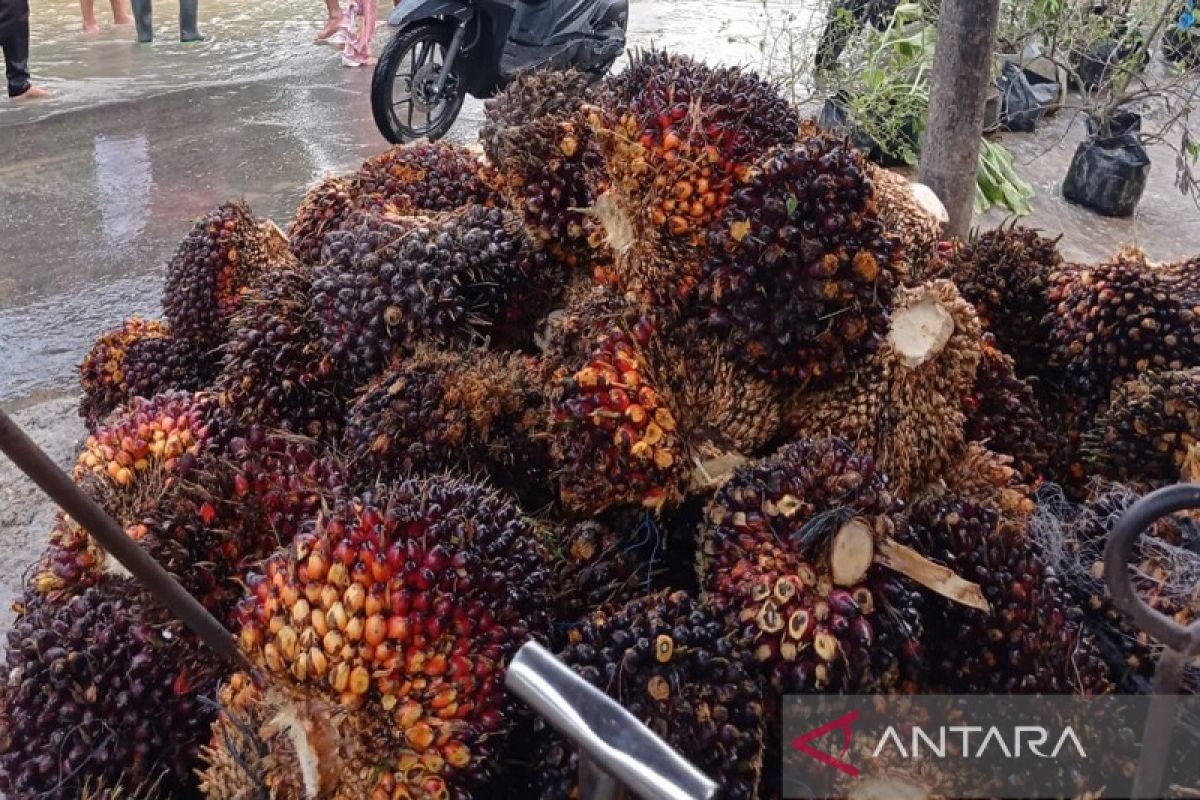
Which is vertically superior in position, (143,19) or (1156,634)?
(1156,634)

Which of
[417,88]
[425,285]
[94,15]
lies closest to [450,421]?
[425,285]

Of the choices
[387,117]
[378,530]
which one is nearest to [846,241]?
[378,530]

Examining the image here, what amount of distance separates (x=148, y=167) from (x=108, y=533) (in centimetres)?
526

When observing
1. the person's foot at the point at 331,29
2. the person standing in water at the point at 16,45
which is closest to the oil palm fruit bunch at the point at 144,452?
the person standing in water at the point at 16,45

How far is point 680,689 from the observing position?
3.23 feet

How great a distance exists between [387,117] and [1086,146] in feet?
12.2

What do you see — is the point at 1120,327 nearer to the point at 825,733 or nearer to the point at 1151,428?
the point at 1151,428

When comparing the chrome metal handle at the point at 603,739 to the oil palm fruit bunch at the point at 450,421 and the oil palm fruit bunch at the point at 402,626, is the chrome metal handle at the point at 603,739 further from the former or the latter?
the oil palm fruit bunch at the point at 450,421

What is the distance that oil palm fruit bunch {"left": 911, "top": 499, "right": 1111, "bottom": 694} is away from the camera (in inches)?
42.0

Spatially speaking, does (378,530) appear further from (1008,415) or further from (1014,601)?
(1008,415)

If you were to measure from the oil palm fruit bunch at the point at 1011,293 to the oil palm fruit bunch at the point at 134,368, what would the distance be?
1455 mm

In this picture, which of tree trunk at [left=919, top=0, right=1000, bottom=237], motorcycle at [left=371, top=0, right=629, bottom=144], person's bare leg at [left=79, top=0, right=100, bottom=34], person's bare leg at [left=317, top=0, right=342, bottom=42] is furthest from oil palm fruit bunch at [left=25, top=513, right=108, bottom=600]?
person's bare leg at [left=79, top=0, right=100, bottom=34]

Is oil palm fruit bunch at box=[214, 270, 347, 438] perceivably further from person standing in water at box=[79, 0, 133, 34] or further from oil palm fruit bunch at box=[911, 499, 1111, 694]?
person standing in water at box=[79, 0, 133, 34]

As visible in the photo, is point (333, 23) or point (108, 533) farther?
point (333, 23)
